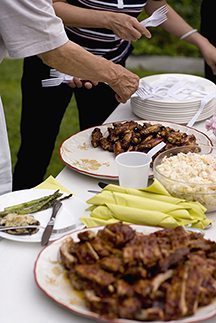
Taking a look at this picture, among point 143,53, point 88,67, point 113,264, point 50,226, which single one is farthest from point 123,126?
point 143,53

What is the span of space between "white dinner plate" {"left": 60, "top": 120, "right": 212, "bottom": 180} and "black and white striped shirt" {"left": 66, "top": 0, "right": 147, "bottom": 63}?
64 centimetres

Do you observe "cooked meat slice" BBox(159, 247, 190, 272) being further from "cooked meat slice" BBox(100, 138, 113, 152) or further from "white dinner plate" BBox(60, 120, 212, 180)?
"cooked meat slice" BBox(100, 138, 113, 152)

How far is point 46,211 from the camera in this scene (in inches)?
60.6

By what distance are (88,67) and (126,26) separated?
53 centimetres

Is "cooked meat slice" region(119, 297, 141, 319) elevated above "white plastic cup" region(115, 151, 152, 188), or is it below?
above

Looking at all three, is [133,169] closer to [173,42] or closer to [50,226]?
[50,226]

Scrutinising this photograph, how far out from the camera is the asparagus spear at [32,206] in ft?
4.97

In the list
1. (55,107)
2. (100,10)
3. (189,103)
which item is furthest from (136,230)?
(55,107)

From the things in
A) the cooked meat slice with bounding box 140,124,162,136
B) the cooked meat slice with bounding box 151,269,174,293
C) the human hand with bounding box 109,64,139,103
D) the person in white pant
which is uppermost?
the person in white pant

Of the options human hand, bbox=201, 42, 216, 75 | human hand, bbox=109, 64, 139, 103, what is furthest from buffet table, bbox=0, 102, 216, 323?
human hand, bbox=201, 42, 216, 75

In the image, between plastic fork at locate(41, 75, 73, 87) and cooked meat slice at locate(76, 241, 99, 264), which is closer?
cooked meat slice at locate(76, 241, 99, 264)

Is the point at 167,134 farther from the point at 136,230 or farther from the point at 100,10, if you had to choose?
the point at 100,10

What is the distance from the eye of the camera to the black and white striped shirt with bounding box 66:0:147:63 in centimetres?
248

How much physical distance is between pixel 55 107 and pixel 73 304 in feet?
5.62
